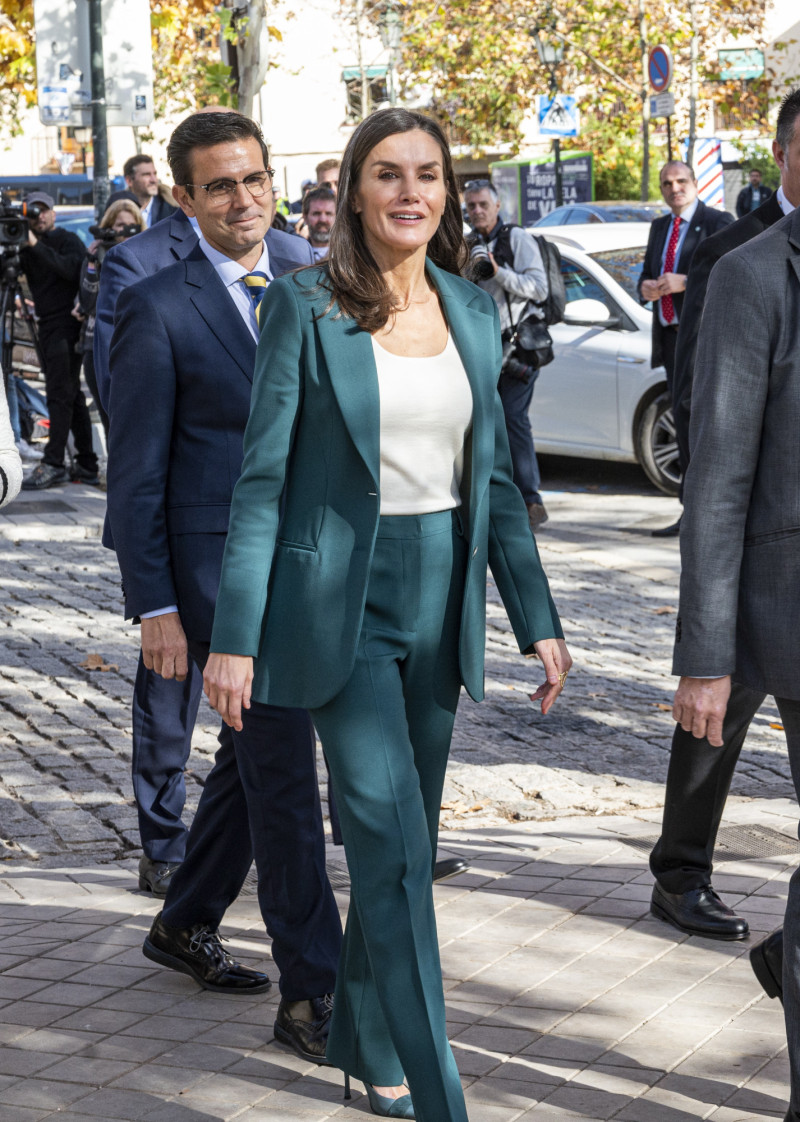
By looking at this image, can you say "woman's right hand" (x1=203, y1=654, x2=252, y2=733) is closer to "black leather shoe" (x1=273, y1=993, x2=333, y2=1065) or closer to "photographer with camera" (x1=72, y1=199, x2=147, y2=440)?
"black leather shoe" (x1=273, y1=993, x2=333, y2=1065)

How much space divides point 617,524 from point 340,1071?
7905mm

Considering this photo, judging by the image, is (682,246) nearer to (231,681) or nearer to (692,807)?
(692,807)

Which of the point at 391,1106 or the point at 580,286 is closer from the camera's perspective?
the point at 391,1106

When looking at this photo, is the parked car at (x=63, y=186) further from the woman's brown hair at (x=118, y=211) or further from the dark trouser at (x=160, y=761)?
the dark trouser at (x=160, y=761)

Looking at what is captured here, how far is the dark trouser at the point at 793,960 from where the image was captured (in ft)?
10.4

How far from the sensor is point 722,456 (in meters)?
3.09

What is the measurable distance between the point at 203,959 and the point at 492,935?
789 mm

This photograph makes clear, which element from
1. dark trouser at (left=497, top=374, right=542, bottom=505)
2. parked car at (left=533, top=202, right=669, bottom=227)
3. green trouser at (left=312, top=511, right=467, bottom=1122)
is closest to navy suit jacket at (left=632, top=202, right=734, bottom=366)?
dark trouser at (left=497, top=374, right=542, bottom=505)

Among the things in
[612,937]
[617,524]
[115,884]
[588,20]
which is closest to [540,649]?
[612,937]

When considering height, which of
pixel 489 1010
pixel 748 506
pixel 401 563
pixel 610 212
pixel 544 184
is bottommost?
pixel 489 1010

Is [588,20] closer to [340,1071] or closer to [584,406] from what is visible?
[584,406]

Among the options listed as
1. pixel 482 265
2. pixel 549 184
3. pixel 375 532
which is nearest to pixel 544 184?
pixel 549 184

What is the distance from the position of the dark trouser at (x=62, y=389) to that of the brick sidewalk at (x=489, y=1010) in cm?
800

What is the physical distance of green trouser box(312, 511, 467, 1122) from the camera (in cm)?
311
